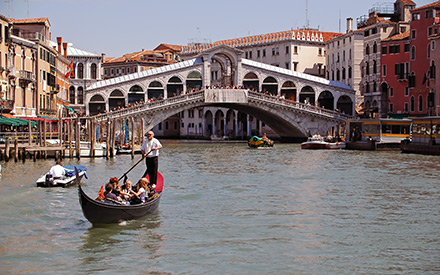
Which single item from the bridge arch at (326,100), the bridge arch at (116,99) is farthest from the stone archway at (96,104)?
the bridge arch at (326,100)

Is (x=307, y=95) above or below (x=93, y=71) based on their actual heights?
below

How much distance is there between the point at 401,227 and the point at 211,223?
10.1 ft

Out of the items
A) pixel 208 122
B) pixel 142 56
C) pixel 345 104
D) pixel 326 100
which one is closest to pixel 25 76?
pixel 326 100

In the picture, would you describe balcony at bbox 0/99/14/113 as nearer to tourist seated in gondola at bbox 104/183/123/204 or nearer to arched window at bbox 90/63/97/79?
tourist seated in gondola at bbox 104/183/123/204

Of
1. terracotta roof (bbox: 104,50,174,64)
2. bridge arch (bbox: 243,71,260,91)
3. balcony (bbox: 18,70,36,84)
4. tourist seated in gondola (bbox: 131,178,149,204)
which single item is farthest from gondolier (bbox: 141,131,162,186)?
terracotta roof (bbox: 104,50,174,64)

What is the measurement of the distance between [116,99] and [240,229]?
113 feet

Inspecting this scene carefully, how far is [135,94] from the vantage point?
45531 millimetres

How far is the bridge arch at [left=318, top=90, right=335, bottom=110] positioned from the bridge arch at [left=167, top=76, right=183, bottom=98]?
9148 mm

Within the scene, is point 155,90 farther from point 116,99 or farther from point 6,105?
point 6,105

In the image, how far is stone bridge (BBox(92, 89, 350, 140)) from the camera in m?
41.3

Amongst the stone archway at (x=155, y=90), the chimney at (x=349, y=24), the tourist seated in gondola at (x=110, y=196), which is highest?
the chimney at (x=349, y=24)

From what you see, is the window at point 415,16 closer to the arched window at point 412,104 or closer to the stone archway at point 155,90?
the arched window at point 412,104

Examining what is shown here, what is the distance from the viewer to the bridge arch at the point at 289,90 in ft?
156

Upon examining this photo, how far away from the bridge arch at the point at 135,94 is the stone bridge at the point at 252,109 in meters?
3.86
